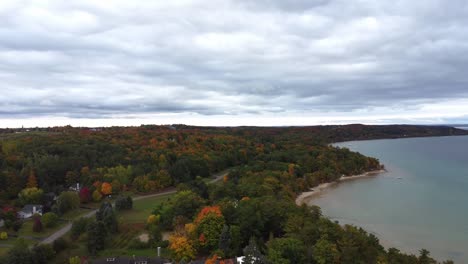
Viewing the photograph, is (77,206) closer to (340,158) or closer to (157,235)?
(157,235)

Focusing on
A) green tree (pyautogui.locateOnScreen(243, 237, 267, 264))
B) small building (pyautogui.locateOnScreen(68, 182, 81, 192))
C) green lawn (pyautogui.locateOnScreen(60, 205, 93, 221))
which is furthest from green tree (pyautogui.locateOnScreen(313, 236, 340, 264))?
small building (pyautogui.locateOnScreen(68, 182, 81, 192))

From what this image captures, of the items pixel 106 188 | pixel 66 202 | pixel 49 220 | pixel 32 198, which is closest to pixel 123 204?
pixel 66 202

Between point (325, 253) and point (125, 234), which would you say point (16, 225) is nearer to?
point (125, 234)

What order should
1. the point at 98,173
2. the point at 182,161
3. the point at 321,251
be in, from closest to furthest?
the point at 321,251
the point at 98,173
the point at 182,161

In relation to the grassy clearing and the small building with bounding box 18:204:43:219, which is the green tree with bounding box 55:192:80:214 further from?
the grassy clearing

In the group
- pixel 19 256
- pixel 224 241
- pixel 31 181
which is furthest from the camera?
pixel 31 181

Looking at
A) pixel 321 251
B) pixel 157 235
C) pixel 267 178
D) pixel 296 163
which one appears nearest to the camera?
pixel 321 251

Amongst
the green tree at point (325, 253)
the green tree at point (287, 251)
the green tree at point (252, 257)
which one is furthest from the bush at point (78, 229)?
the green tree at point (325, 253)

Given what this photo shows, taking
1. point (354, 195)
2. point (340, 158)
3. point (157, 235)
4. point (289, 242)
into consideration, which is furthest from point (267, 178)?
point (340, 158)
